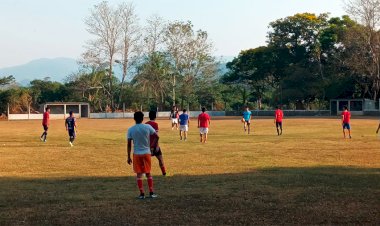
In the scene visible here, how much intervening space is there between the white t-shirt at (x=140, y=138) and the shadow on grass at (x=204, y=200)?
980 millimetres

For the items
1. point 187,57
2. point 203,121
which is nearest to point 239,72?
point 187,57

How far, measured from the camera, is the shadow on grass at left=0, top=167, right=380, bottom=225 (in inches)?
312

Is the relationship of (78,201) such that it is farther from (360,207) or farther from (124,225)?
(360,207)

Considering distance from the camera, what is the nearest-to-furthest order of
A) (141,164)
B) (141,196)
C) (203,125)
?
(141,196) → (141,164) → (203,125)

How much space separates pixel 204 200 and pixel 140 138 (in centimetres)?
189

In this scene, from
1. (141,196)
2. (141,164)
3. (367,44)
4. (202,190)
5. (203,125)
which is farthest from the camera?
(367,44)

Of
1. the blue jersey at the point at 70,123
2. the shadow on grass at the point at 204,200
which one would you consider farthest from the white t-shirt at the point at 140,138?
the blue jersey at the point at 70,123

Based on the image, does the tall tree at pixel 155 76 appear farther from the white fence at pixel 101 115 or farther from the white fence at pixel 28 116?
the white fence at pixel 28 116

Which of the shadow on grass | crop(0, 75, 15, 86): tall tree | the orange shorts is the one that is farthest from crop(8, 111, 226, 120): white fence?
the orange shorts

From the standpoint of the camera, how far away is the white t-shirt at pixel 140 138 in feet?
33.1

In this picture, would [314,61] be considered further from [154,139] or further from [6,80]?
[154,139]

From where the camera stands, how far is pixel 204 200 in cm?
948

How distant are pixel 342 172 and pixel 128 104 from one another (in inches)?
3234

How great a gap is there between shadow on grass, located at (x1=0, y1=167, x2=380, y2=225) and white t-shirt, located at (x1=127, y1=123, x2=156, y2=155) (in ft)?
3.22
